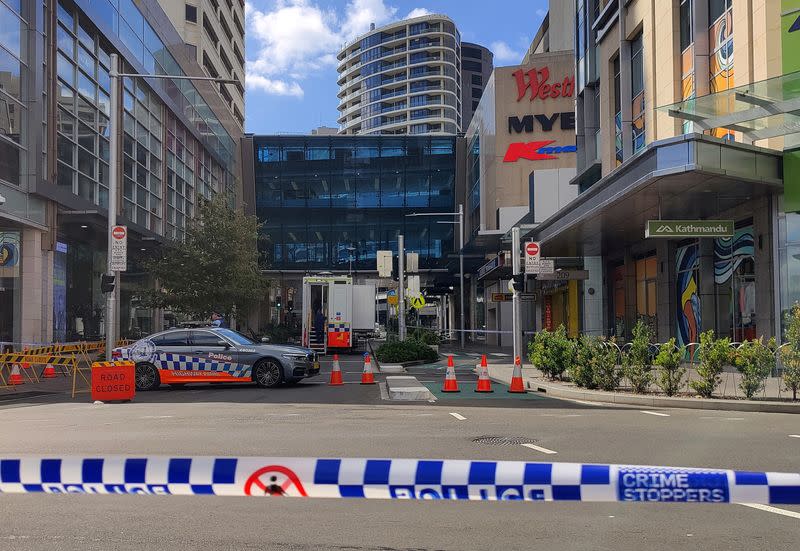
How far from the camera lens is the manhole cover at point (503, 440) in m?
9.09

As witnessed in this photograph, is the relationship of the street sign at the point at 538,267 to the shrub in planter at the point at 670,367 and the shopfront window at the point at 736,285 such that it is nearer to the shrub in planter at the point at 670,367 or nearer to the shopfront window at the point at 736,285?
the shopfront window at the point at 736,285

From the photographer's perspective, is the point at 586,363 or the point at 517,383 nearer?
the point at 586,363

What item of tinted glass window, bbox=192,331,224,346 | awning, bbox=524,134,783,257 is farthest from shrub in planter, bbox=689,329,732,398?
tinted glass window, bbox=192,331,224,346

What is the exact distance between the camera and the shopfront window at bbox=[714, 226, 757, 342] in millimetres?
19281

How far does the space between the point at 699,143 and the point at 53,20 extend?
70.7ft

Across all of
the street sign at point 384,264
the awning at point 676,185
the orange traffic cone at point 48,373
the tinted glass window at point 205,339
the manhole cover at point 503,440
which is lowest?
the orange traffic cone at point 48,373

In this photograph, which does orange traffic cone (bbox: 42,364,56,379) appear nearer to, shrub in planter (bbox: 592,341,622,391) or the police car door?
the police car door

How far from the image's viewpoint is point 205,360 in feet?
58.3

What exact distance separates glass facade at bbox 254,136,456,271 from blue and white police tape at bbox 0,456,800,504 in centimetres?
6131

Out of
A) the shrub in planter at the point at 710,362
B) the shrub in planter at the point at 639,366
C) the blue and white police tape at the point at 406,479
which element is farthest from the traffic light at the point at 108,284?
the blue and white police tape at the point at 406,479

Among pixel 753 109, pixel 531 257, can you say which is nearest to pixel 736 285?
pixel 753 109

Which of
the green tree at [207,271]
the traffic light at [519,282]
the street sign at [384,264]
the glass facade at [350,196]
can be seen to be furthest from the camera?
the glass facade at [350,196]

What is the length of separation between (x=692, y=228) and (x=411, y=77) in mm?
112151

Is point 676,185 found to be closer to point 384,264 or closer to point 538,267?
point 538,267
